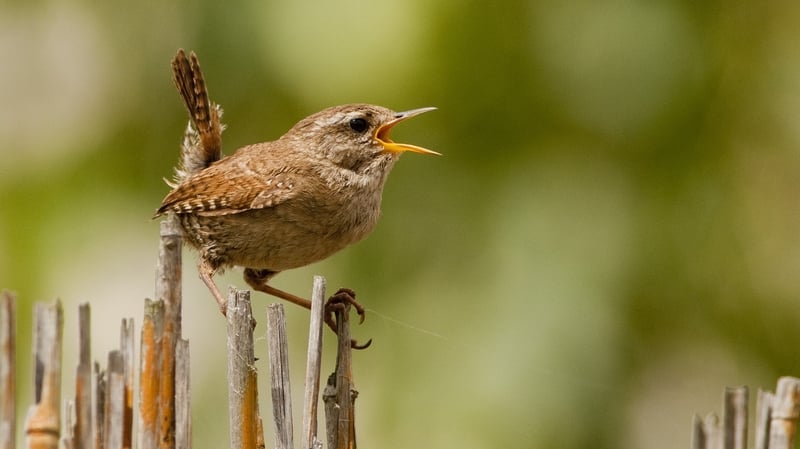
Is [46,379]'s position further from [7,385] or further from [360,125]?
[360,125]

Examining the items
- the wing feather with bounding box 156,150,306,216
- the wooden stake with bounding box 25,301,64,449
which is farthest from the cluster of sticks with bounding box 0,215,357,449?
the wing feather with bounding box 156,150,306,216

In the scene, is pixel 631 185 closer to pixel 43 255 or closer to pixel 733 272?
pixel 733 272

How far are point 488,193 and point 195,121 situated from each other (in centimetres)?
123

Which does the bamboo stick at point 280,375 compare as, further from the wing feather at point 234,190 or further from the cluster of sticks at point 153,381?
the wing feather at point 234,190

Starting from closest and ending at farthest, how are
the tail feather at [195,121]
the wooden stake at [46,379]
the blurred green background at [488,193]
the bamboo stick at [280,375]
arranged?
the wooden stake at [46,379] → the bamboo stick at [280,375] → the tail feather at [195,121] → the blurred green background at [488,193]

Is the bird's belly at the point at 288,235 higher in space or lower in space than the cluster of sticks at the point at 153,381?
higher

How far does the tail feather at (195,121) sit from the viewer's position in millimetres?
4305

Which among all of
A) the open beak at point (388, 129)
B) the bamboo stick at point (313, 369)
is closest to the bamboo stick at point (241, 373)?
the bamboo stick at point (313, 369)

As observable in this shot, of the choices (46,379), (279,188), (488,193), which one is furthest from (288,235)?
(46,379)

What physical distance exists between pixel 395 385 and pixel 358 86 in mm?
1218

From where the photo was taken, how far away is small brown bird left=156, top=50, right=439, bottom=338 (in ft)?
12.8

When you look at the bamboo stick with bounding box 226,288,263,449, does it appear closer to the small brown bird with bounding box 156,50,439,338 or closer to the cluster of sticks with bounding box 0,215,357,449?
the cluster of sticks with bounding box 0,215,357,449

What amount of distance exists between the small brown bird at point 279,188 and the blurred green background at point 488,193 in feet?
1.41

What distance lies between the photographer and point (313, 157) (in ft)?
Result: 13.9
